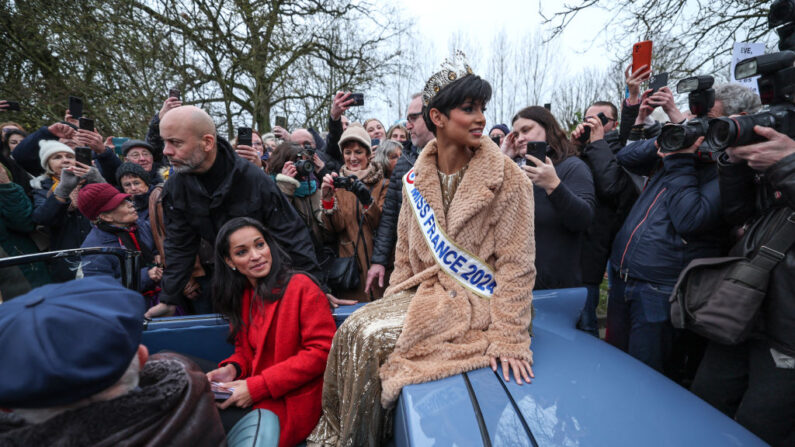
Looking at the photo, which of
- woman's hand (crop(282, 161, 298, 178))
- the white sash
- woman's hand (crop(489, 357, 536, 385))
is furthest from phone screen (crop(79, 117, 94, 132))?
woman's hand (crop(489, 357, 536, 385))

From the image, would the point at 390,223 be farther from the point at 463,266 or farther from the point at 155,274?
the point at 155,274

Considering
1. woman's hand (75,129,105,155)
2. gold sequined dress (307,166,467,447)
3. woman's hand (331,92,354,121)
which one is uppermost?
woman's hand (331,92,354,121)

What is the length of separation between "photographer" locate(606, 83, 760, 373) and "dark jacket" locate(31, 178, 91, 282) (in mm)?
4604

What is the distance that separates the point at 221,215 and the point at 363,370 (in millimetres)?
1642

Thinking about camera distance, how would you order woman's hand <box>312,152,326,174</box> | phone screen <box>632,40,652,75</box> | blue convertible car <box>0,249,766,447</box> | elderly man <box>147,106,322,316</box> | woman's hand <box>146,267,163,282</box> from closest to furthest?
blue convertible car <box>0,249,766,447</box> → elderly man <box>147,106,322,316</box> → phone screen <box>632,40,652,75</box> → woman's hand <box>146,267,163,282</box> → woman's hand <box>312,152,326,174</box>

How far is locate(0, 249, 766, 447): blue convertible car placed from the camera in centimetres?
113

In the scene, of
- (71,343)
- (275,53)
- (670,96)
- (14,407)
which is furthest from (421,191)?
(275,53)

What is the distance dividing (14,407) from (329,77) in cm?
1147

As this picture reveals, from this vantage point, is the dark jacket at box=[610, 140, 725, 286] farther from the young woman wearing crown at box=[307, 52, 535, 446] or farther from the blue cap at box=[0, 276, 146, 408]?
the blue cap at box=[0, 276, 146, 408]

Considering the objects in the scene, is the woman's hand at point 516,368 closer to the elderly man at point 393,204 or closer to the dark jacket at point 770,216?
the dark jacket at point 770,216

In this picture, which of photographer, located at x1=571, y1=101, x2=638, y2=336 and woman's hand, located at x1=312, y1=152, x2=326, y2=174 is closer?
photographer, located at x1=571, y1=101, x2=638, y2=336

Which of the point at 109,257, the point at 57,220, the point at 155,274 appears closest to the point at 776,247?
the point at 109,257

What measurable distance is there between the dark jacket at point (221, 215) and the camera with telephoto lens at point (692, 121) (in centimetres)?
215

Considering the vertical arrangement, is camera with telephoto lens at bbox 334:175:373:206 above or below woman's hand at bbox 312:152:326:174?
below
